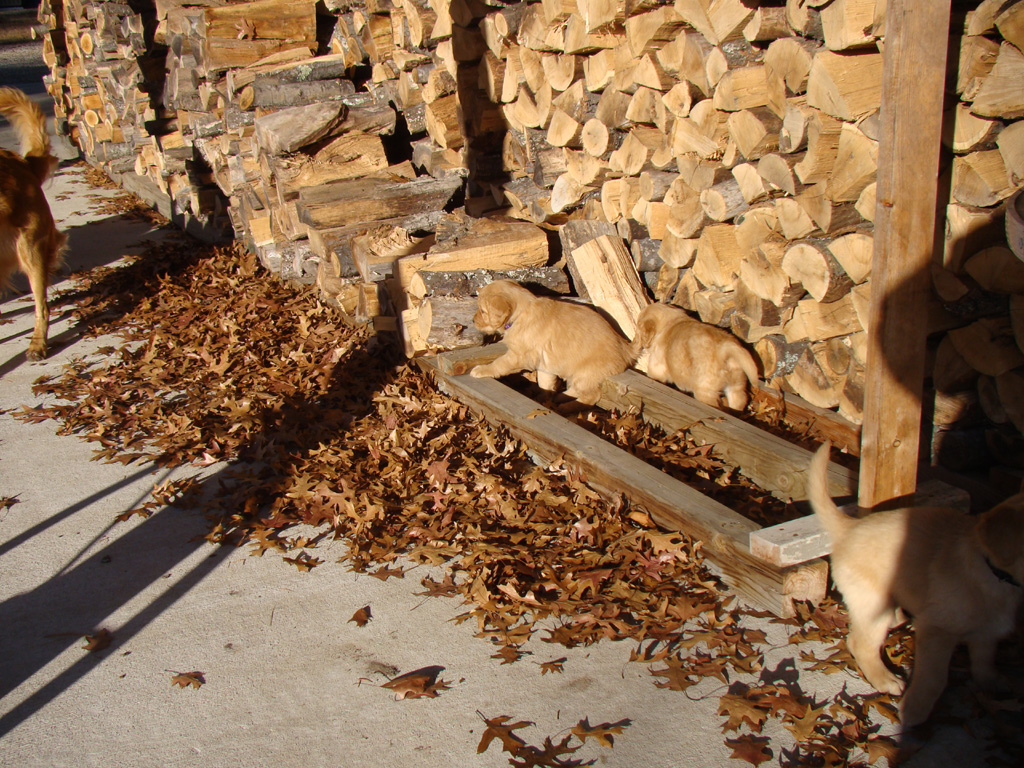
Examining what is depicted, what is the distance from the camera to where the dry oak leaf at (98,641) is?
3385 mm

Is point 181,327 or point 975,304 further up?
point 975,304

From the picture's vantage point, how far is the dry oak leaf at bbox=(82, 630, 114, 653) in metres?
3.38

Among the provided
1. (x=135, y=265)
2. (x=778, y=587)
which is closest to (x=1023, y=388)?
(x=778, y=587)

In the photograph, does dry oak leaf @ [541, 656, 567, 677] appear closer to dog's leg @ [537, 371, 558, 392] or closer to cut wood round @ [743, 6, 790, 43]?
dog's leg @ [537, 371, 558, 392]

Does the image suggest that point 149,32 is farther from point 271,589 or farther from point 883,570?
point 883,570

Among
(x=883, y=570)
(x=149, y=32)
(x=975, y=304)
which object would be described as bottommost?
(x=883, y=570)

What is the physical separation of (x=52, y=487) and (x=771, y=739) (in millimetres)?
4179

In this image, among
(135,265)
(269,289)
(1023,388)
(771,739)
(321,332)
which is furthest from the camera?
(135,265)

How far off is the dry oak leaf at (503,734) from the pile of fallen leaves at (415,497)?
0.01m

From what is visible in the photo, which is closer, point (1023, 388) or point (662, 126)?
point (1023, 388)

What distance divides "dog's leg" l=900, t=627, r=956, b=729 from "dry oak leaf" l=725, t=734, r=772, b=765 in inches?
19.4

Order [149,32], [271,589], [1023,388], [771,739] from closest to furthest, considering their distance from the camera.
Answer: [771,739] < [1023,388] < [271,589] < [149,32]

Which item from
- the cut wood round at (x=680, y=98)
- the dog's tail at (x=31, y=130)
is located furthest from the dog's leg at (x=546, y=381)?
the dog's tail at (x=31, y=130)

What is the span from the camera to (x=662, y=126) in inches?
191
